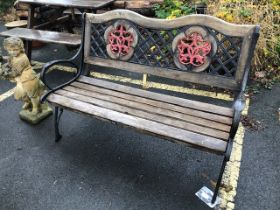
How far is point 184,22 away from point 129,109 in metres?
0.93

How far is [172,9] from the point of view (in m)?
5.01

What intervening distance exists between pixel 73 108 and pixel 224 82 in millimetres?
1392

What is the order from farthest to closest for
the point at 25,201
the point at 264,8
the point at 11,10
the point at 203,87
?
the point at 11,10 < the point at 264,8 < the point at 203,87 < the point at 25,201

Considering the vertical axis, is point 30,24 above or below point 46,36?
above

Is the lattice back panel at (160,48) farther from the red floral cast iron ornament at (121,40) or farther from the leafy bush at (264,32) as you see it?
the leafy bush at (264,32)

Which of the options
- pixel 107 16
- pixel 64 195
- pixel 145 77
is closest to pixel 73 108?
pixel 64 195

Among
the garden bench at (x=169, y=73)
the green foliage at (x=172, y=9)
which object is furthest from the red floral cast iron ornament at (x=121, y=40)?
the green foliage at (x=172, y=9)

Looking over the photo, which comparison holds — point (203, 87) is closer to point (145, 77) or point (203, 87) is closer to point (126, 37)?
point (145, 77)

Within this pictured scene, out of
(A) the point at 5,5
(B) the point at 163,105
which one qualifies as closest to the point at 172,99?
(B) the point at 163,105

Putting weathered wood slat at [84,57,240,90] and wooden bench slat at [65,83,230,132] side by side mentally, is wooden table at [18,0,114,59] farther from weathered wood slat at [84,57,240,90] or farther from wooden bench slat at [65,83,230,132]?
wooden bench slat at [65,83,230,132]

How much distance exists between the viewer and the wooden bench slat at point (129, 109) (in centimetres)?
240

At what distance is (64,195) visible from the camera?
259 cm

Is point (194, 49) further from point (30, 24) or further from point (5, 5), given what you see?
point (5, 5)

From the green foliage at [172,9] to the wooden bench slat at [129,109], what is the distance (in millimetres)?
2377
